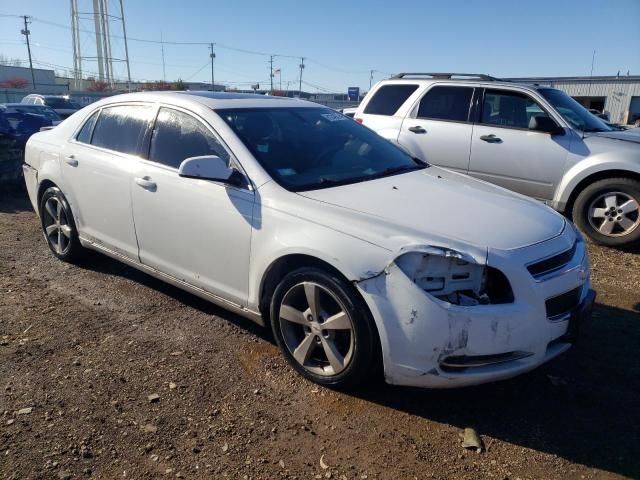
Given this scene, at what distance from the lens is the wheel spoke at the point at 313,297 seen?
9.54 feet

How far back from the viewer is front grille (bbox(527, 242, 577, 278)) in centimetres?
269

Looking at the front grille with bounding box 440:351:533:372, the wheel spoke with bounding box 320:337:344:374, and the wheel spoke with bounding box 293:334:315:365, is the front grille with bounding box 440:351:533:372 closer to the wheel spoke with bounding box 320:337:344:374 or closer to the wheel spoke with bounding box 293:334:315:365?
the wheel spoke with bounding box 320:337:344:374

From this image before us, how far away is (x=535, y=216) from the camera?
10.3ft

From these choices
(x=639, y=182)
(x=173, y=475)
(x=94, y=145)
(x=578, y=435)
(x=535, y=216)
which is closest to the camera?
(x=173, y=475)

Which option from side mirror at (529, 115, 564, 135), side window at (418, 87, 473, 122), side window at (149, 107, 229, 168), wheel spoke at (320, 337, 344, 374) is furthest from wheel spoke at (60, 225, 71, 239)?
side mirror at (529, 115, 564, 135)

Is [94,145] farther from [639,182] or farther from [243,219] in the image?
[639,182]

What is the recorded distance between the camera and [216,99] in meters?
3.94

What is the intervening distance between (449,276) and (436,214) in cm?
47

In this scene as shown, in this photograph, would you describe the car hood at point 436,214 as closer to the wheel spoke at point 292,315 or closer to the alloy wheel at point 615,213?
the wheel spoke at point 292,315

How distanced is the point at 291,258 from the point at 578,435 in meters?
1.78

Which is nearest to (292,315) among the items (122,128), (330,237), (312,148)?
(330,237)

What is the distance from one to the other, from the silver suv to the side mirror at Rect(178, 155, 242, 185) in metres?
4.34

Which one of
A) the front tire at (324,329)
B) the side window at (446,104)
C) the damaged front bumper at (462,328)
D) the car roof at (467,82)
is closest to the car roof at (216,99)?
the front tire at (324,329)

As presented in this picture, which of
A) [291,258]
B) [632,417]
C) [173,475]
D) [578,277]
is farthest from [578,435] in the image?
[173,475]
